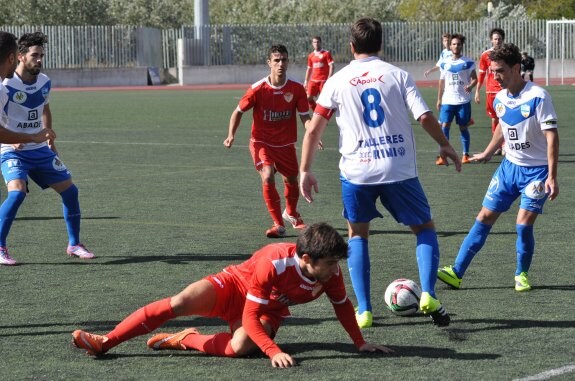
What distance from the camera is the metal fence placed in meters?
53.3

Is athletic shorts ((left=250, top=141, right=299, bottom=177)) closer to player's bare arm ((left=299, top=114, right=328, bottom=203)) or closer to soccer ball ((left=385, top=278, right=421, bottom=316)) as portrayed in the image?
soccer ball ((left=385, top=278, right=421, bottom=316))

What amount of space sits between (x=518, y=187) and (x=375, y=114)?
1.78 m

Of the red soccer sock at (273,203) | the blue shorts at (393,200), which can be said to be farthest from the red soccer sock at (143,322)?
the red soccer sock at (273,203)

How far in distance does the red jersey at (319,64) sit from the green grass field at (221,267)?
985 cm

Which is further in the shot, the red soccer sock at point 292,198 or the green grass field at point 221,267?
the red soccer sock at point 292,198

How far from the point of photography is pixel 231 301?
6641 mm

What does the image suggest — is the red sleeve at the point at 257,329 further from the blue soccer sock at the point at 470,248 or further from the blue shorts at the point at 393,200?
the blue soccer sock at the point at 470,248

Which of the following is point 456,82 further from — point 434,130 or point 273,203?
point 434,130

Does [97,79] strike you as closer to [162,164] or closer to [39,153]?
[162,164]

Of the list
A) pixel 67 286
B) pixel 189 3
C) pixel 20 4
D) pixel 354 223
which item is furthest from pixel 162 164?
pixel 189 3

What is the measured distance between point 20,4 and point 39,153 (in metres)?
53.4

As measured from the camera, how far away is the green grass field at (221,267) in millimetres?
6438

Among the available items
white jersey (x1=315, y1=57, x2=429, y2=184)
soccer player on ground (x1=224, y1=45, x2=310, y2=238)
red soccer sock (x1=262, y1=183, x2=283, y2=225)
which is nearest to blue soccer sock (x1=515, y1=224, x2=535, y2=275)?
white jersey (x1=315, y1=57, x2=429, y2=184)

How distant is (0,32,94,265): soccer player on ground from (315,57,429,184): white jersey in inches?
143
